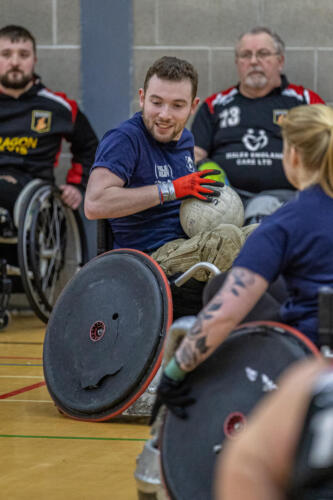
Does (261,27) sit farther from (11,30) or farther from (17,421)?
(17,421)

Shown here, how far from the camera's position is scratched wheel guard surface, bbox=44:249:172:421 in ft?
8.49

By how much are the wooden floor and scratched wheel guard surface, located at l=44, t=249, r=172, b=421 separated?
3.5 inches

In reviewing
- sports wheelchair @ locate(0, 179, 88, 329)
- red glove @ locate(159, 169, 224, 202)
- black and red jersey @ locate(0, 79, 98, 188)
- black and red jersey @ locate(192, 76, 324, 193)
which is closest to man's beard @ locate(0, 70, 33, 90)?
black and red jersey @ locate(0, 79, 98, 188)

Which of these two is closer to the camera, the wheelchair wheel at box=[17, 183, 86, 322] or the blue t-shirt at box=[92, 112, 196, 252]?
the blue t-shirt at box=[92, 112, 196, 252]

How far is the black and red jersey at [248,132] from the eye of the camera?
5.09 m

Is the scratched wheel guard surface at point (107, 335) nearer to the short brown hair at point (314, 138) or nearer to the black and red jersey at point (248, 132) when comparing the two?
the short brown hair at point (314, 138)

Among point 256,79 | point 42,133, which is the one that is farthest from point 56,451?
point 256,79

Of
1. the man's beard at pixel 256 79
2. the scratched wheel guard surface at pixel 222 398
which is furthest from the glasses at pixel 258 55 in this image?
the scratched wheel guard surface at pixel 222 398

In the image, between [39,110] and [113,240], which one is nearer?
[113,240]

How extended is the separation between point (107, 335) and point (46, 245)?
2340 mm

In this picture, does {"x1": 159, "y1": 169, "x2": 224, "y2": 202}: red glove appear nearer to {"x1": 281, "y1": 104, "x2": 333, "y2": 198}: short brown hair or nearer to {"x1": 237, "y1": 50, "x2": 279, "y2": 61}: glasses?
{"x1": 281, "y1": 104, "x2": 333, "y2": 198}: short brown hair

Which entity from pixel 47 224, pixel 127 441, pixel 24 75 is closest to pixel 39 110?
pixel 24 75

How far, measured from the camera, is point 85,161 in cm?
540

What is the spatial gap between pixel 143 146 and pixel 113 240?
0.37 metres
